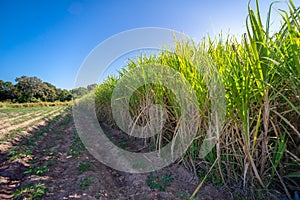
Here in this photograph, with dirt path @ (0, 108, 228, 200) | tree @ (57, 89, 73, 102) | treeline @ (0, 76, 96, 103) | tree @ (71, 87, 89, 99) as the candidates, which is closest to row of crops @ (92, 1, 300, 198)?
dirt path @ (0, 108, 228, 200)

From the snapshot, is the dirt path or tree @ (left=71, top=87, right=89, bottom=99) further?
tree @ (left=71, top=87, right=89, bottom=99)

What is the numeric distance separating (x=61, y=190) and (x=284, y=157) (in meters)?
2.30

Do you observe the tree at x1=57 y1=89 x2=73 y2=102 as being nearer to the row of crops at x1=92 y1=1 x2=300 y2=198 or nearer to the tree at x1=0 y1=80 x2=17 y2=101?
the tree at x1=0 y1=80 x2=17 y2=101

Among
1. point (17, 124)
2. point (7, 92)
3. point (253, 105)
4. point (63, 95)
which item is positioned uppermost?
point (7, 92)

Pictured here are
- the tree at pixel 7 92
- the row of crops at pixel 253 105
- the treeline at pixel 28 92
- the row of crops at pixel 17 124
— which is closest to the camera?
the row of crops at pixel 253 105

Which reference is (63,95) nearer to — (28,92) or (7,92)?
(28,92)

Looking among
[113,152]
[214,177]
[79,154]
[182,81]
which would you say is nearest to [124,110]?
[113,152]

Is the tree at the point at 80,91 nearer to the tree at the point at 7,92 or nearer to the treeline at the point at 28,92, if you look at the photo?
the treeline at the point at 28,92

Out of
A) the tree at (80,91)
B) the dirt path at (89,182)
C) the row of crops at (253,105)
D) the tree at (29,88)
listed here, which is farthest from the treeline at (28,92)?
the row of crops at (253,105)

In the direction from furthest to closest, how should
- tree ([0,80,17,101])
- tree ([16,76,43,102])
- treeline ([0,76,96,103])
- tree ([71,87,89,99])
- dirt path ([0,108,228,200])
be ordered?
tree ([16,76,43,102]) → treeline ([0,76,96,103]) → tree ([0,80,17,101]) → tree ([71,87,89,99]) → dirt path ([0,108,228,200])

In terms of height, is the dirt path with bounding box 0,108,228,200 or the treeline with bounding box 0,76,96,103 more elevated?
the treeline with bounding box 0,76,96,103

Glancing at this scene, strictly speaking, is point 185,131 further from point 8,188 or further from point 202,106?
point 8,188

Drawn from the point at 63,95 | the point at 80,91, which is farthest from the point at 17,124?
the point at 63,95

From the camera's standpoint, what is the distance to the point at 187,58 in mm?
1809
